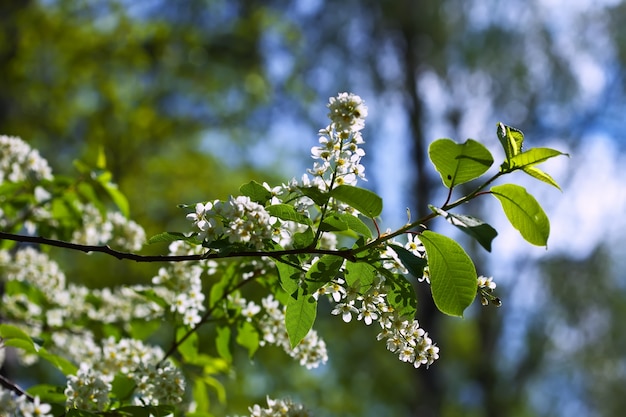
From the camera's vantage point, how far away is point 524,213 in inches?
40.6

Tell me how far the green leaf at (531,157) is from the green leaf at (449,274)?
153 mm

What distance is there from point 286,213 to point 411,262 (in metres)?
0.20

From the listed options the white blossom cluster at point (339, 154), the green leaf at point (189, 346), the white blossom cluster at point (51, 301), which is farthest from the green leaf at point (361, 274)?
the white blossom cluster at point (51, 301)

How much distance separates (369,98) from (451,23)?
64.7 inches

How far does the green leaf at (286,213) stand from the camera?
1.06 meters

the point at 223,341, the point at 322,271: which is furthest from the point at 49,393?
the point at 322,271

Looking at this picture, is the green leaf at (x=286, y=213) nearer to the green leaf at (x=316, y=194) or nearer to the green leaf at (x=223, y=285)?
the green leaf at (x=316, y=194)

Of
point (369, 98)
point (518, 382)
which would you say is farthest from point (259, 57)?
point (518, 382)

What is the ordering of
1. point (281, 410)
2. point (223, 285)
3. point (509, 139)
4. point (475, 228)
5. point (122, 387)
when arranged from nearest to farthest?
point (475, 228) < point (509, 139) < point (281, 410) < point (122, 387) < point (223, 285)

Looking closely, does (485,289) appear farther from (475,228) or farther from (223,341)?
(223,341)

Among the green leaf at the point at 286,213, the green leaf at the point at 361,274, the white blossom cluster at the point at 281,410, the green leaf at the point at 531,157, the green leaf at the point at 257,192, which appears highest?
the green leaf at the point at 531,157

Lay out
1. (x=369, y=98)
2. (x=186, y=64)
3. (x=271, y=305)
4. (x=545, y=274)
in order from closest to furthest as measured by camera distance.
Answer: (x=271, y=305)
(x=186, y=64)
(x=369, y=98)
(x=545, y=274)

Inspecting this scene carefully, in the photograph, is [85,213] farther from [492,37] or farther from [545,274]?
[545,274]

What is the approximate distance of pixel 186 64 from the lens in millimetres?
7973
